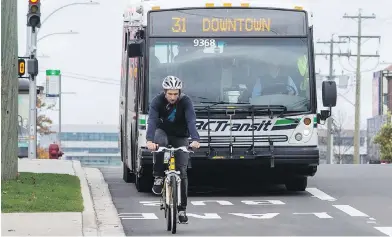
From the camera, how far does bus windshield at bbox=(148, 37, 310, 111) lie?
18.8 meters

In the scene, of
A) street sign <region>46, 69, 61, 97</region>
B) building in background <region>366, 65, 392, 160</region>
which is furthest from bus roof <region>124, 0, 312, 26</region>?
building in background <region>366, 65, 392, 160</region>

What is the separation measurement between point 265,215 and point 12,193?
4.15 metres

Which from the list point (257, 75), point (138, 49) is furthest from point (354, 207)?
point (138, 49)

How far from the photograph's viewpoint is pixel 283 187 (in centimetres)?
2166

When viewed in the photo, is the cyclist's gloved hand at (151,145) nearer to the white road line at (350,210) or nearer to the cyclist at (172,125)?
the cyclist at (172,125)

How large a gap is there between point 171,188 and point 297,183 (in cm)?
731

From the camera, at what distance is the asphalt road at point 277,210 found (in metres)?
13.7

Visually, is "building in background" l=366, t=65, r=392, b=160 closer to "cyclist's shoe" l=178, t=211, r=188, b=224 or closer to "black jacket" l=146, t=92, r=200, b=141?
"black jacket" l=146, t=92, r=200, b=141

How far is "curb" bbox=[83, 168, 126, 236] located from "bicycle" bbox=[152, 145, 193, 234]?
58cm

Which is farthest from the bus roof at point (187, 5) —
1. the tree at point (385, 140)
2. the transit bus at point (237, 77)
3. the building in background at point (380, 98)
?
the building in background at point (380, 98)

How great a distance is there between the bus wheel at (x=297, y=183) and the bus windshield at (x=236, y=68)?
172 centimetres

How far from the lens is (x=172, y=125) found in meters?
13.6

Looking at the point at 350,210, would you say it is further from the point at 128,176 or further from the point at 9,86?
the point at 128,176

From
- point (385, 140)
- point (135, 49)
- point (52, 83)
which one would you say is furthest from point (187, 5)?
point (385, 140)
